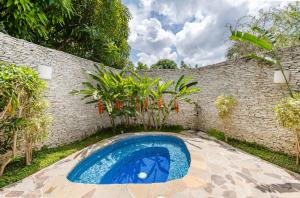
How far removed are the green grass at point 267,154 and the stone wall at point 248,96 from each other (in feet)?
0.54

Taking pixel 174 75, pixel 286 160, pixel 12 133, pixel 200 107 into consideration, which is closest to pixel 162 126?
pixel 200 107

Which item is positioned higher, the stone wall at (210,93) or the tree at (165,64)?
the tree at (165,64)

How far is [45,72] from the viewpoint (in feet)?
16.7

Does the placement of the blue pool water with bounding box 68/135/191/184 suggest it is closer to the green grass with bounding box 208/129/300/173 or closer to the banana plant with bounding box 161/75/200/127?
the banana plant with bounding box 161/75/200/127

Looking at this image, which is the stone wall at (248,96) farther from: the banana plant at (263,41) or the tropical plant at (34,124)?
the tropical plant at (34,124)

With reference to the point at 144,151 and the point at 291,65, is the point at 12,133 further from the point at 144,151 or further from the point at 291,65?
the point at 291,65

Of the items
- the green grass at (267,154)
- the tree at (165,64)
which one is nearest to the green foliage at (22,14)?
the green grass at (267,154)

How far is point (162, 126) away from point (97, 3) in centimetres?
692

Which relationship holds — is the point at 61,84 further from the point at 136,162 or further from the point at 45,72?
the point at 136,162

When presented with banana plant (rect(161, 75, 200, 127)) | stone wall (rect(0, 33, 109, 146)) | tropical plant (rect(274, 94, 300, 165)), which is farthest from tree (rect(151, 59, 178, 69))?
tropical plant (rect(274, 94, 300, 165))

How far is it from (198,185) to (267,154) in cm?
299

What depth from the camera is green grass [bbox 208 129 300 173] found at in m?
4.04

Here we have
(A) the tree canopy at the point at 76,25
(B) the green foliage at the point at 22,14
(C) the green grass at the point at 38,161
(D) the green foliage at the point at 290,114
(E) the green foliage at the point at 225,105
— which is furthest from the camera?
(E) the green foliage at the point at 225,105

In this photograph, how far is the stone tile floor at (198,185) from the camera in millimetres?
2879
